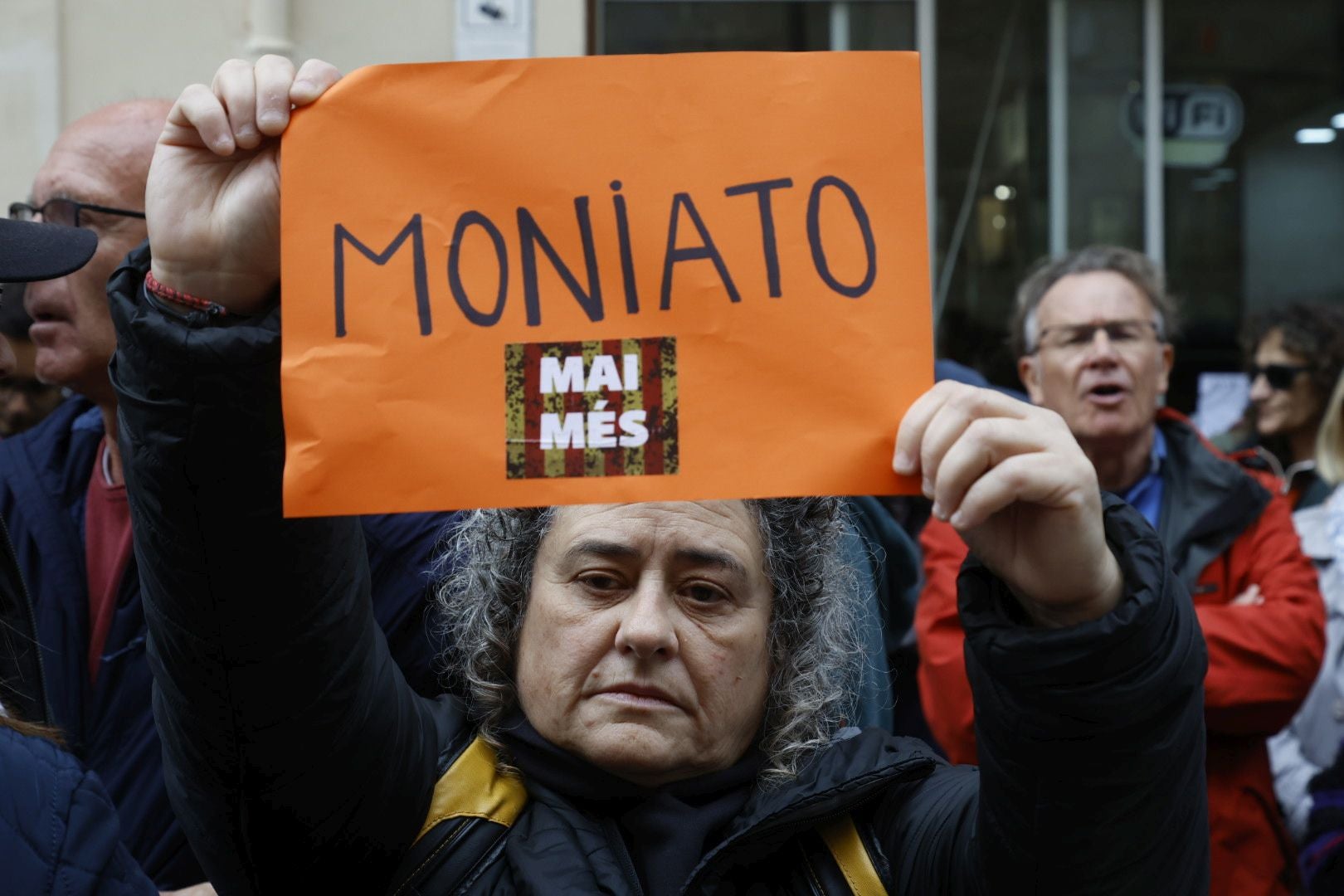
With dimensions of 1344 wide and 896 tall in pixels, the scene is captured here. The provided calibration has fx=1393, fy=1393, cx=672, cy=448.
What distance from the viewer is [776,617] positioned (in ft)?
6.31

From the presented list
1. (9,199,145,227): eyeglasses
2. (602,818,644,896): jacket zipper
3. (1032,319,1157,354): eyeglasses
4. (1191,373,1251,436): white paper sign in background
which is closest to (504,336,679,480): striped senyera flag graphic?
(602,818,644,896): jacket zipper

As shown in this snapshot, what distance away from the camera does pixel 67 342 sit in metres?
2.52

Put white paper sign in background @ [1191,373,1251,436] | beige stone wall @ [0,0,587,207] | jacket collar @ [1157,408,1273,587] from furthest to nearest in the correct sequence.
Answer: white paper sign in background @ [1191,373,1251,436]
beige stone wall @ [0,0,587,207]
jacket collar @ [1157,408,1273,587]

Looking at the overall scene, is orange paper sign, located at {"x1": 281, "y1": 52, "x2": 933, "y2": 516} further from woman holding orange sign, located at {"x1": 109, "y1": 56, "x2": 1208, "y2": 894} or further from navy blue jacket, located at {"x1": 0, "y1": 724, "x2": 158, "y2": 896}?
navy blue jacket, located at {"x1": 0, "y1": 724, "x2": 158, "y2": 896}

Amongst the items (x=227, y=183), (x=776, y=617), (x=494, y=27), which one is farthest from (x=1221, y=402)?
(x=227, y=183)

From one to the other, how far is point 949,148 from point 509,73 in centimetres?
491

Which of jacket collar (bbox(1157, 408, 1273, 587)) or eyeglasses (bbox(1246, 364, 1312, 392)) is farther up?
eyeglasses (bbox(1246, 364, 1312, 392))

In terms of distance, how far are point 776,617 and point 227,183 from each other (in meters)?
0.92

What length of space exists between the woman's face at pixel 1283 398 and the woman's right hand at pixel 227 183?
3.90 m

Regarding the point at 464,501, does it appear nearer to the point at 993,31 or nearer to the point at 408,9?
the point at 408,9

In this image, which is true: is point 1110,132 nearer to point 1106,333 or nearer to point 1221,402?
point 1221,402

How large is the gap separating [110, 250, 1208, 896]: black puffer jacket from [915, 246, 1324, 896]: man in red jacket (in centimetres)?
101

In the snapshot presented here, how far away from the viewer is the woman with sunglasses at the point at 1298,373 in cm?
453

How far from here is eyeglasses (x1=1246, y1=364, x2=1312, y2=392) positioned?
4.57 meters
